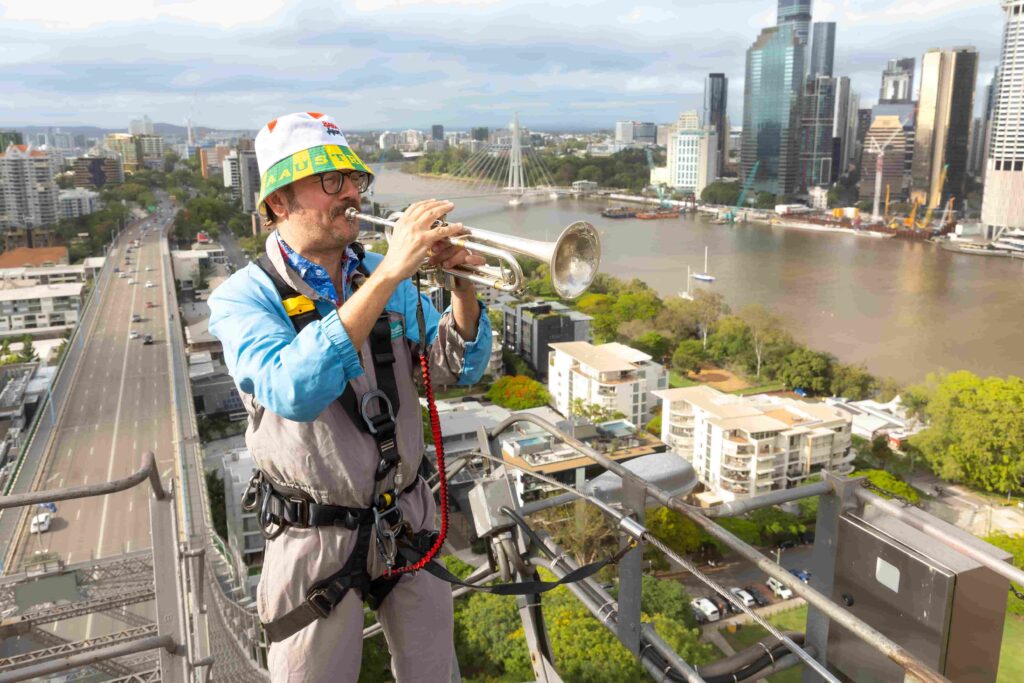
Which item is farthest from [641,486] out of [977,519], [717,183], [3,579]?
[717,183]

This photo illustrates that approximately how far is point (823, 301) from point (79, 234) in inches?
668

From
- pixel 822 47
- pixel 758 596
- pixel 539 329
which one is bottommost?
pixel 758 596

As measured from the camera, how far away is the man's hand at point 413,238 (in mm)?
638

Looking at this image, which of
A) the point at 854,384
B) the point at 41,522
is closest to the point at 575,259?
the point at 41,522

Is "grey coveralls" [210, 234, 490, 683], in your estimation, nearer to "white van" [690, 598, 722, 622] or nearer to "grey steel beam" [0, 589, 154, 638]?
"grey steel beam" [0, 589, 154, 638]

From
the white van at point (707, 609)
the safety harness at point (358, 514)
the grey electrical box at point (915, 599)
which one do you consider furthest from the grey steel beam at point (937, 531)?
the white van at point (707, 609)

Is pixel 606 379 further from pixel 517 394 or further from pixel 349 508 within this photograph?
pixel 349 508

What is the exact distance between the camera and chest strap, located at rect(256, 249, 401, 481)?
668 millimetres

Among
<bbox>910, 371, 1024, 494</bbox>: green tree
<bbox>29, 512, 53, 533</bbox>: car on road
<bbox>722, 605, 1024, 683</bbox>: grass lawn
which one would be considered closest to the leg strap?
<bbox>722, 605, 1024, 683</bbox>: grass lawn

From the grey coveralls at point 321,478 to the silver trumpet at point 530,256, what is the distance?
9 centimetres

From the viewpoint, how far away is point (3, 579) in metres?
2.78

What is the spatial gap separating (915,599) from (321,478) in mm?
598

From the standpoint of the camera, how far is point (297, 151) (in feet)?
2.23

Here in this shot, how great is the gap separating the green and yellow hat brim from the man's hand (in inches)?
2.8
